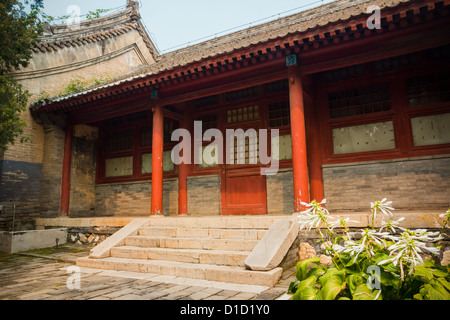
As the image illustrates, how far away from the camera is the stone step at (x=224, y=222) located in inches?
214

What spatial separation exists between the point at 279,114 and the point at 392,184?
3.12 metres

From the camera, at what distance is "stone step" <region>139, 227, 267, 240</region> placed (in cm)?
522

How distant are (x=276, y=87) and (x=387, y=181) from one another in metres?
3.53

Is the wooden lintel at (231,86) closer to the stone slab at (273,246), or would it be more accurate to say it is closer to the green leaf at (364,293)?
the stone slab at (273,246)

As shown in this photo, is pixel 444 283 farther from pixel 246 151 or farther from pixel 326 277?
pixel 246 151

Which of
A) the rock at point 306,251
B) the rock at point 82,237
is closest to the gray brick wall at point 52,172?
the rock at point 82,237

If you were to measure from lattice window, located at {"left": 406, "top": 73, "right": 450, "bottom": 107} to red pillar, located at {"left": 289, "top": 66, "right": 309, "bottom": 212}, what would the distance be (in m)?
2.50

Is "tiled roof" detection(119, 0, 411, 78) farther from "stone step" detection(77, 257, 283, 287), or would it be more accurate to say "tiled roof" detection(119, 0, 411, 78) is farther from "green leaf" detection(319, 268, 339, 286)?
"green leaf" detection(319, 268, 339, 286)

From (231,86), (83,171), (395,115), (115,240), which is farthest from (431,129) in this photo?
(83,171)

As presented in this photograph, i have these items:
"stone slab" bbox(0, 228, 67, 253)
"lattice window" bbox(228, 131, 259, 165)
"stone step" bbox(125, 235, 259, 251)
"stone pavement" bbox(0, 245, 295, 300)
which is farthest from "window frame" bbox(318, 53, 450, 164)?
"stone slab" bbox(0, 228, 67, 253)

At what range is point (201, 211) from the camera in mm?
8562

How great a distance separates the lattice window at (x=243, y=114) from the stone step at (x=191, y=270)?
464 centimetres

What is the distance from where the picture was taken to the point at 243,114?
847 cm
